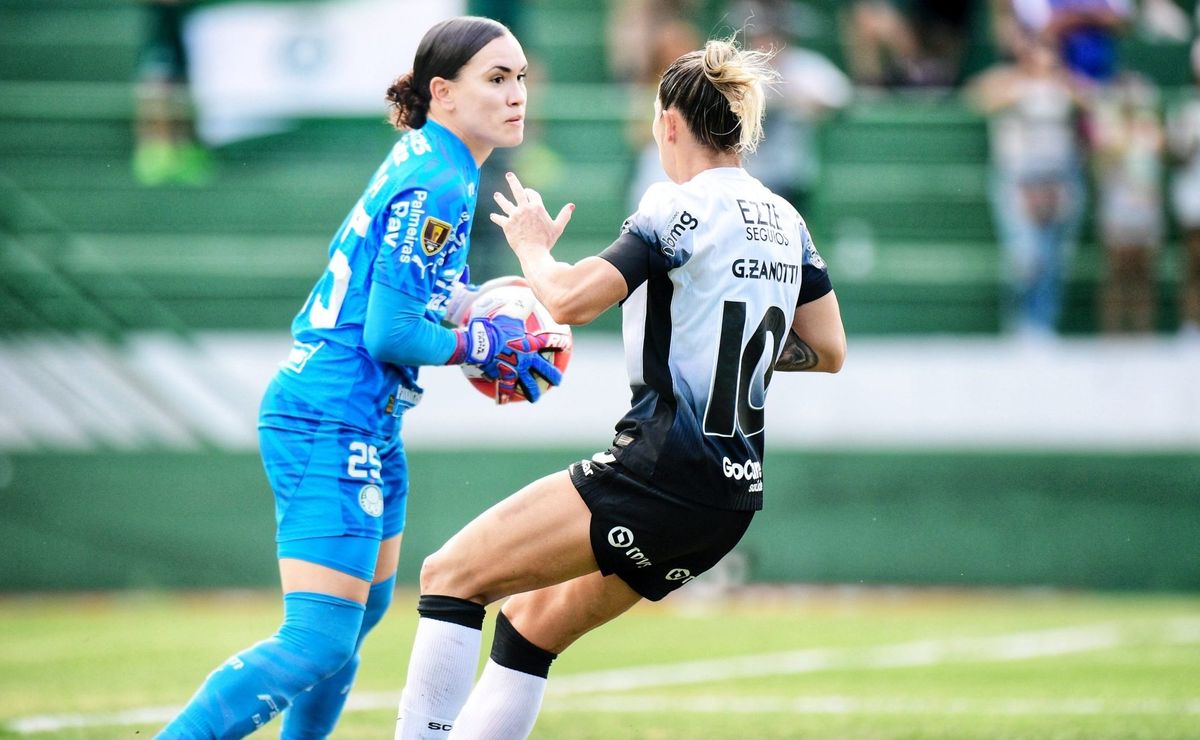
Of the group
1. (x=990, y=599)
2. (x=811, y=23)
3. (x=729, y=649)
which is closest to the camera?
(x=729, y=649)

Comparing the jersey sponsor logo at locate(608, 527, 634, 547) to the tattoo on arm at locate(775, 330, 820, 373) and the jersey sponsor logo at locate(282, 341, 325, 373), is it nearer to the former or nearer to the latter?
the tattoo on arm at locate(775, 330, 820, 373)

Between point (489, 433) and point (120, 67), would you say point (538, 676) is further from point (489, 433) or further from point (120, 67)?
point (120, 67)

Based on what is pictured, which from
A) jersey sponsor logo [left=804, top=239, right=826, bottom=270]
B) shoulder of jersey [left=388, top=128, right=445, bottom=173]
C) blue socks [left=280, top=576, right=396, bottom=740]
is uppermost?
shoulder of jersey [left=388, top=128, right=445, bottom=173]

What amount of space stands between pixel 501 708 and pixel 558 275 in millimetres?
1372

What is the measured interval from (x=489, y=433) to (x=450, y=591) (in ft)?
25.9

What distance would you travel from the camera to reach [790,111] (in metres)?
12.5

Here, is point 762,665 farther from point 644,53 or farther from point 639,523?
point 644,53

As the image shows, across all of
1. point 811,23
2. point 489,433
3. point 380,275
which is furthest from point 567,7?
point 380,275

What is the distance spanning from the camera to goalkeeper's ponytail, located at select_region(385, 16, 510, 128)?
491 centimetres

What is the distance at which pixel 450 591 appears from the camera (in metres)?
4.59

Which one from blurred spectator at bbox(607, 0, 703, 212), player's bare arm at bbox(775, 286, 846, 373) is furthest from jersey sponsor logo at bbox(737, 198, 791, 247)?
blurred spectator at bbox(607, 0, 703, 212)

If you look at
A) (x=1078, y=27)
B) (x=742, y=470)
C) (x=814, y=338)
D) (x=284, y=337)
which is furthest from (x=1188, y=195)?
(x=742, y=470)

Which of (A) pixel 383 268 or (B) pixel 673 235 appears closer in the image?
(B) pixel 673 235

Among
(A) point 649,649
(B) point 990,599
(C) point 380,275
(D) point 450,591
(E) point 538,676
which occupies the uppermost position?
(C) point 380,275
